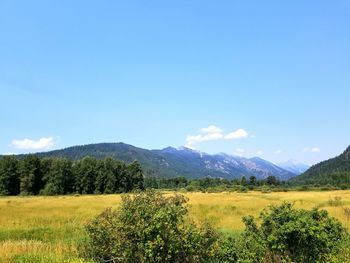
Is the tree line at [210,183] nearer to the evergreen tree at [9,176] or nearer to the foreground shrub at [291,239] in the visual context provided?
the evergreen tree at [9,176]

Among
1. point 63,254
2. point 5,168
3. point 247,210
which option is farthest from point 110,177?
point 63,254

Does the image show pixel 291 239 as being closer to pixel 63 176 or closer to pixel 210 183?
pixel 63 176

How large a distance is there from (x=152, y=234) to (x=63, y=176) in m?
94.5

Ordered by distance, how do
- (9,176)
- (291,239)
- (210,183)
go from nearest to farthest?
(291,239), (9,176), (210,183)

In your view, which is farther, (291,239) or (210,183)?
(210,183)

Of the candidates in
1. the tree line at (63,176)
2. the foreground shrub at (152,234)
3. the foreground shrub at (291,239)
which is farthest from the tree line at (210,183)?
the foreground shrub at (291,239)

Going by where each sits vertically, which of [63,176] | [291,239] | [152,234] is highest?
[63,176]

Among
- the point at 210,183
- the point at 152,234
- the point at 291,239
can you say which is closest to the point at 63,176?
the point at 210,183

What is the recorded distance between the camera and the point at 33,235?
71.2 ft

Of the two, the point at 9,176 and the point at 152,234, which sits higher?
the point at 9,176

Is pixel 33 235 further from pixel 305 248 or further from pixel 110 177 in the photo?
pixel 110 177

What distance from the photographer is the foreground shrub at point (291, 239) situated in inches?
406

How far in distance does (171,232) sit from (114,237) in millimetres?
1824

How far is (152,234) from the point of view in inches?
424
